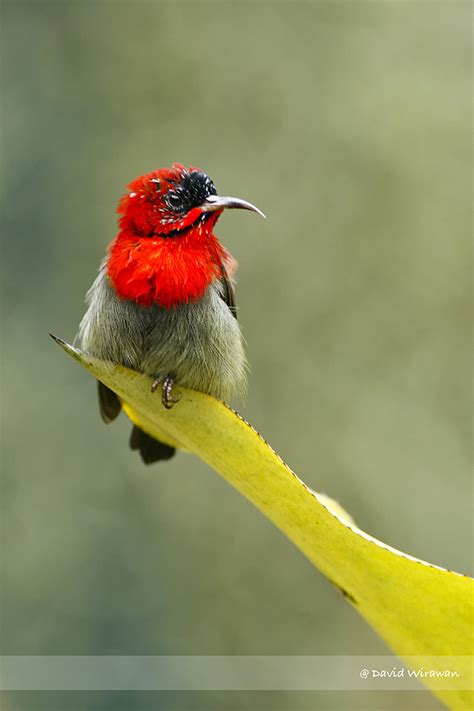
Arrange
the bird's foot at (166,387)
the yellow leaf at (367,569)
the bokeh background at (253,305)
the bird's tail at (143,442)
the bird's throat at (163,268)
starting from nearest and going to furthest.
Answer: the yellow leaf at (367,569)
the bird's foot at (166,387)
the bird's throat at (163,268)
the bird's tail at (143,442)
the bokeh background at (253,305)

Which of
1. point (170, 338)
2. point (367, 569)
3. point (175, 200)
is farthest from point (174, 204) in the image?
point (367, 569)

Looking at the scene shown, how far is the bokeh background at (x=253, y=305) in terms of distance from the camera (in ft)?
15.2

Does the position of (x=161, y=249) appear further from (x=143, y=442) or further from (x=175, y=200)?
(x=143, y=442)

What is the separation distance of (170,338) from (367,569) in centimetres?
136

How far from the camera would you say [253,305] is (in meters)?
5.25

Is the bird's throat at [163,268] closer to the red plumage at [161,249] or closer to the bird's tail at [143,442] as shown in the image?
the red plumage at [161,249]

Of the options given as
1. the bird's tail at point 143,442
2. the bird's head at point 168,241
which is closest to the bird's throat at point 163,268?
the bird's head at point 168,241

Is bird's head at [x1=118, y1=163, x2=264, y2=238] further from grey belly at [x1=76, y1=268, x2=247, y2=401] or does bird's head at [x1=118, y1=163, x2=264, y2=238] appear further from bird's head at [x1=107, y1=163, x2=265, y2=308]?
grey belly at [x1=76, y1=268, x2=247, y2=401]

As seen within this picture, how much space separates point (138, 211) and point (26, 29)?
304cm

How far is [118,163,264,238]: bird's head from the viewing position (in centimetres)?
252

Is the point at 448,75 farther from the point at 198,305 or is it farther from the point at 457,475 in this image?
the point at 198,305

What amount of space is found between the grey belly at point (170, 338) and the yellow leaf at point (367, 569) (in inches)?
41.5

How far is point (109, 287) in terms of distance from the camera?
2.58 metres

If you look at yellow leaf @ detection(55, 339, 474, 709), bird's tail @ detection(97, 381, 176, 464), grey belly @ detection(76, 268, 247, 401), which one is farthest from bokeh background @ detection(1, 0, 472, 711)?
yellow leaf @ detection(55, 339, 474, 709)
